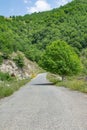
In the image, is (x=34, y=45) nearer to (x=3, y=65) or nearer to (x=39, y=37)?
(x=39, y=37)

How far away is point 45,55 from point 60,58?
307 centimetres

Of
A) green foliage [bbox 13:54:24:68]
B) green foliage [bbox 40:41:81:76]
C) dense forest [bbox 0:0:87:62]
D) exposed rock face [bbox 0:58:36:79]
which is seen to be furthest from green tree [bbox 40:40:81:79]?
dense forest [bbox 0:0:87:62]

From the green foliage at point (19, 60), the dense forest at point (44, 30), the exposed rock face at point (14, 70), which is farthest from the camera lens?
the dense forest at point (44, 30)

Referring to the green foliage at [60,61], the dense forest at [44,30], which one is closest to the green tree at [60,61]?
the green foliage at [60,61]

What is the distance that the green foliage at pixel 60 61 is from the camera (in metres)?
62.3

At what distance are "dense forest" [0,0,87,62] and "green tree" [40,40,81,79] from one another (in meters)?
49.7

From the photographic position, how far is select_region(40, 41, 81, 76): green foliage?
62344mm

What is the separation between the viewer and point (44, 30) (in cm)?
13738

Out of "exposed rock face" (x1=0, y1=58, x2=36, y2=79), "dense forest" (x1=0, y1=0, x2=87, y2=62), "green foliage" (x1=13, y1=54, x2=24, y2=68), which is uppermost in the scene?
"dense forest" (x1=0, y1=0, x2=87, y2=62)

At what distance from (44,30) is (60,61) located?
250ft

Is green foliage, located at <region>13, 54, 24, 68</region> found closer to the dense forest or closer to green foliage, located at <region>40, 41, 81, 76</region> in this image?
the dense forest

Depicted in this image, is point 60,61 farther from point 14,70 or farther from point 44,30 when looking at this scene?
point 44,30

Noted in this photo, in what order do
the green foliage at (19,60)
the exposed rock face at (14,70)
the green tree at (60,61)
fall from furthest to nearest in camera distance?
1. the green foliage at (19,60)
2. the exposed rock face at (14,70)
3. the green tree at (60,61)

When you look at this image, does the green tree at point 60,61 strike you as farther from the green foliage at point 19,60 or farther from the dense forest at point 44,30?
the dense forest at point 44,30
